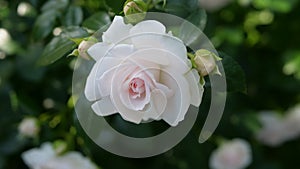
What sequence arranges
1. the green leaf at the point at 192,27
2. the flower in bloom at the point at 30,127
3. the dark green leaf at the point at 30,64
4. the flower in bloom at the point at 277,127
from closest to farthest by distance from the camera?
the green leaf at the point at 192,27 < the flower in bloom at the point at 30,127 < the dark green leaf at the point at 30,64 < the flower in bloom at the point at 277,127

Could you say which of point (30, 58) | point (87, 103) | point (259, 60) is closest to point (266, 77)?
point (259, 60)

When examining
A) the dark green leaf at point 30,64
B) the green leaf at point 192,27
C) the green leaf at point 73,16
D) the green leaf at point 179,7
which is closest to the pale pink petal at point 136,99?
the green leaf at point 192,27

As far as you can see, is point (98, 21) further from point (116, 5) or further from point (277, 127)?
point (277, 127)

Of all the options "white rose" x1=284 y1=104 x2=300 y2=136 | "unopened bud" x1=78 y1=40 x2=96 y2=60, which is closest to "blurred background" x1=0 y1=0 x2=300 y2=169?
"white rose" x1=284 y1=104 x2=300 y2=136

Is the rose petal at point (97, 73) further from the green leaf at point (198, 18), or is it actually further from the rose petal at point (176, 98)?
the green leaf at point (198, 18)

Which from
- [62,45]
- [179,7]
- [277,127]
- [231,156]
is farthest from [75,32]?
[277,127]

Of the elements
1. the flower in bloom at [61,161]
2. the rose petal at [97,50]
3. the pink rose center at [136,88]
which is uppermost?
the rose petal at [97,50]
